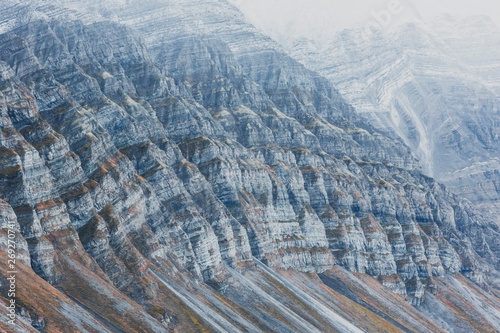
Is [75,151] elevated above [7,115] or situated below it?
below

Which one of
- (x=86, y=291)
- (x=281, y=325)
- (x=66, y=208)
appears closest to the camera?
(x=86, y=291)

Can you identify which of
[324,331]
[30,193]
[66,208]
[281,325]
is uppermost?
[30,193]

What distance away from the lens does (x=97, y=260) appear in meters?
138

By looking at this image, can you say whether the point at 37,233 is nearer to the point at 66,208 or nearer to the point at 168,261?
the point at 66,208

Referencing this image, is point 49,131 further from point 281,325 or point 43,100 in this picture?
point 281,325

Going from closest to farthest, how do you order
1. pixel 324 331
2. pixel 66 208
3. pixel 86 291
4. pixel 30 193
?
pixel 86 291 < pixel 30 193 < pixel 66 208 < pixel 324 331

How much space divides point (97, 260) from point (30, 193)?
76.0ft

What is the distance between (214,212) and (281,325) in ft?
185

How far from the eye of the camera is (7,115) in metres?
145

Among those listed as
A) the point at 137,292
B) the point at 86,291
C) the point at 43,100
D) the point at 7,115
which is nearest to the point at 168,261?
the point at 137,292

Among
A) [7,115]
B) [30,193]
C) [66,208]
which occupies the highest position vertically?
[7,115]

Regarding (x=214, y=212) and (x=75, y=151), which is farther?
(x=214, y=212)

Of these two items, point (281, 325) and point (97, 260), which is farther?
point (281, 325)

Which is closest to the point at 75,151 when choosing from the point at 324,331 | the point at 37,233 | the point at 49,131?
Answer: the point at 49,131
